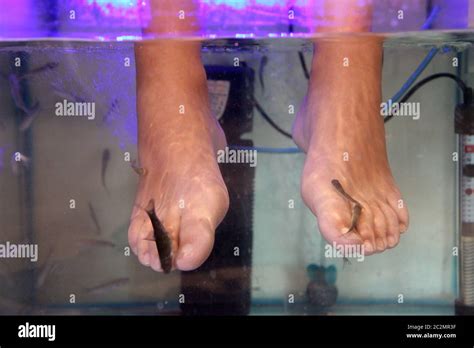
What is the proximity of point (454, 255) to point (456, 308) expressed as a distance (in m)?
0.11

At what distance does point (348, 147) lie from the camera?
0.72 metres

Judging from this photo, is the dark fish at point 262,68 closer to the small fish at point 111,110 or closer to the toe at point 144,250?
the small fish at point 111,110

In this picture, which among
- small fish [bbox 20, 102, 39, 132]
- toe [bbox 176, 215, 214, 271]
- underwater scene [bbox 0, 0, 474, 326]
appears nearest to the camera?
toe [bbox 176, 215, 214, 271]

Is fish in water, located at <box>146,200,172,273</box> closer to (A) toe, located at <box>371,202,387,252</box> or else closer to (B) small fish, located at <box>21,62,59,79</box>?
(A) toe, located at <box>371,202,387,252</box>

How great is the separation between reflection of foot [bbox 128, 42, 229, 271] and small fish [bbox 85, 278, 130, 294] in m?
0.18

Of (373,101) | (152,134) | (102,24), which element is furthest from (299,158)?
(102,24)

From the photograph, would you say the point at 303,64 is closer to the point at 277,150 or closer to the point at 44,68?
the point at 277,150

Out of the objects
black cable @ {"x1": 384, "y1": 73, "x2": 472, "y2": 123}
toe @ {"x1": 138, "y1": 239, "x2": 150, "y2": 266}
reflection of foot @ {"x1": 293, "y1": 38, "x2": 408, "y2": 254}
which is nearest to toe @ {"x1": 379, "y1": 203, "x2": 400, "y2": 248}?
reflection of foot @ {"x1": 293, "y1": 38, "x2": 408, "y2": 254}

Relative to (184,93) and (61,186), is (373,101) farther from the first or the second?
(61,186)

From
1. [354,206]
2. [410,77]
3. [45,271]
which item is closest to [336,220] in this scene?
[354,206]

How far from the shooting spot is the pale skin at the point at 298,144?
2.15ft

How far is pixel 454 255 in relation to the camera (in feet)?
2.80

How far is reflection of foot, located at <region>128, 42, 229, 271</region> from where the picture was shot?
64 cm

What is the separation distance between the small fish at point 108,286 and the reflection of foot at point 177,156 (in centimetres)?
18
